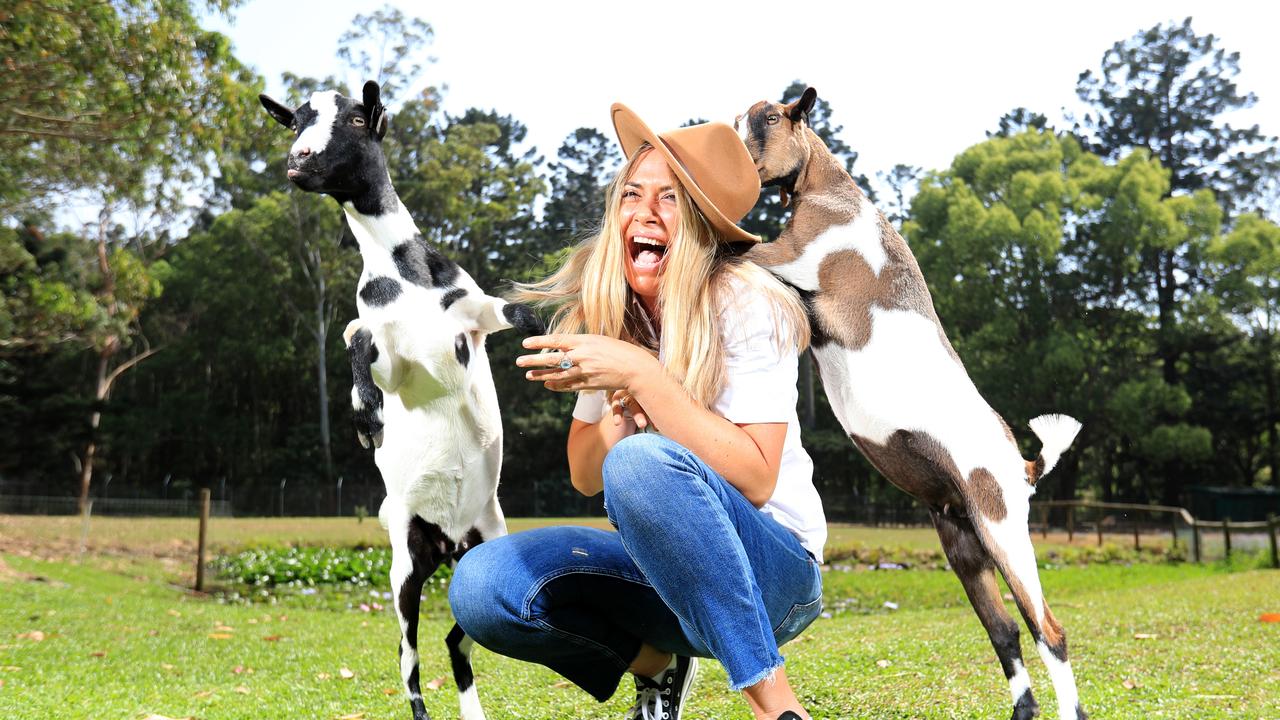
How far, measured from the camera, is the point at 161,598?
966cm

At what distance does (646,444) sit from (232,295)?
25899 millimetres

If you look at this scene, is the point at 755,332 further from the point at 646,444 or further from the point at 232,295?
the point at 232,295

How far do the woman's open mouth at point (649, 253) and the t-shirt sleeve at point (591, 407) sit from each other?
1.09 ft

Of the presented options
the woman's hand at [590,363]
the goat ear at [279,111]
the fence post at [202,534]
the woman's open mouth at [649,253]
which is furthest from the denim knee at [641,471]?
the fence post at [202,534]

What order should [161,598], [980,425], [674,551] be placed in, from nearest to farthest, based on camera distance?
1. [674,551]
2. [980,425]
3. [161,598]

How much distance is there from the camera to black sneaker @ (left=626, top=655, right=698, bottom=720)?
249 cm

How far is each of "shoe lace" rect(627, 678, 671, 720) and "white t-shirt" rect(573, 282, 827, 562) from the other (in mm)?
579

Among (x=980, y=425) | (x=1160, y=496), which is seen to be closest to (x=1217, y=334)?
(x=1160, y=496)

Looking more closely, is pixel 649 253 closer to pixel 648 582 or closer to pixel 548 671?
pixel 648 582

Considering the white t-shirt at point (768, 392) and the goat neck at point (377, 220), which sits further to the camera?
the goat neck at point (377, 220)

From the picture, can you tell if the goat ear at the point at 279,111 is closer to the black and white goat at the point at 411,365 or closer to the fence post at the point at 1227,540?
the black and white goat at the point at 411,365

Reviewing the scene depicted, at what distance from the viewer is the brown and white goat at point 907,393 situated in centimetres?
237

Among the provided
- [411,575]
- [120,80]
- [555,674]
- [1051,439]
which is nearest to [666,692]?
[411,575]

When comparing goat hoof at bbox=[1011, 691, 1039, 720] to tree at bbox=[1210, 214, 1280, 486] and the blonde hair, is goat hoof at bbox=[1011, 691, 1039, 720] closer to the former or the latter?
the blonde hair
